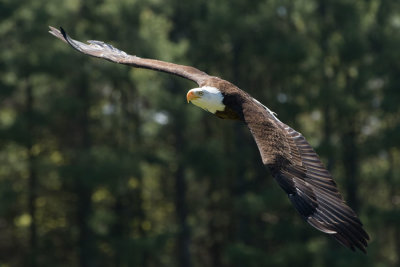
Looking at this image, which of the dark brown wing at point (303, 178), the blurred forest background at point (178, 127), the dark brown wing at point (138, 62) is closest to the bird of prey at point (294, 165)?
the dark brown wing at point (303, 178)

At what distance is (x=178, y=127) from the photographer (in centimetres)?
2459

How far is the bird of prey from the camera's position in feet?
28.8

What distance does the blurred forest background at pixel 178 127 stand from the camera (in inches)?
891

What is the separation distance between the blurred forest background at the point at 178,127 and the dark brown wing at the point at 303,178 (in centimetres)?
1185

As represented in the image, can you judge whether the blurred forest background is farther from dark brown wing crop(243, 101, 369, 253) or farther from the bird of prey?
dark brown wing crop(243, 101, 369, 253)

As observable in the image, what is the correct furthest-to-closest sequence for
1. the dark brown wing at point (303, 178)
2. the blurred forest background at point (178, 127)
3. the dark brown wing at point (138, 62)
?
1. the blurred forest background at point (178, 127)
2. the dark brown wing at point (138, 62)
3. the dark brown wing at point (303, 178)

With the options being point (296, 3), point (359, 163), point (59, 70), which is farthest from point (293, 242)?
point (59, 70)

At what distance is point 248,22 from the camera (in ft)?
81.9

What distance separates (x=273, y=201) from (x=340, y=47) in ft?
15.8

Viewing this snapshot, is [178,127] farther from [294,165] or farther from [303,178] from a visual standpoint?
[303,178]

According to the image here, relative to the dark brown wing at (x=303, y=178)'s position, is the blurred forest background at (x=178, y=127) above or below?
above

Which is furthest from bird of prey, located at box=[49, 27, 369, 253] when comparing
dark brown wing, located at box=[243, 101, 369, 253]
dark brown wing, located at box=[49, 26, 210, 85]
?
dark brown wing, located at box=[49, 26, 210, 85]

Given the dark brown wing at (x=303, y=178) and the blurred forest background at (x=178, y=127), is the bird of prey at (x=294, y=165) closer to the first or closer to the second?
the dark brown wing at (x=303, y=178)

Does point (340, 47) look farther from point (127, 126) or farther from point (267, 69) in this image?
point (127, 126)
